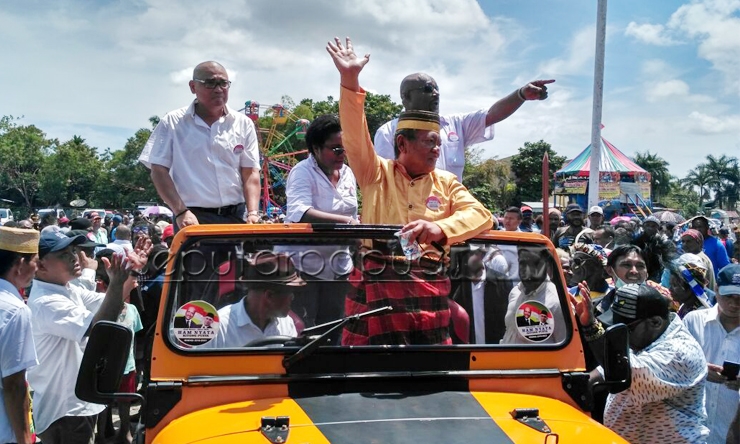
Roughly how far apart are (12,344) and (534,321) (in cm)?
227

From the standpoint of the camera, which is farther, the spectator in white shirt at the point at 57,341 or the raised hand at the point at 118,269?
the spectator in white shirt at the point at 57,341

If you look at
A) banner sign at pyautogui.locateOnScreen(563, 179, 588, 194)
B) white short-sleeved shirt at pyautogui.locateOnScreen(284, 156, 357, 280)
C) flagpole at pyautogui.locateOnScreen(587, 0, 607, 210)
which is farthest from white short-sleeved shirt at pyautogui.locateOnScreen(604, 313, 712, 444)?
banner sign at pyautogui.locateOnScreen(563, 179, 588, 194)

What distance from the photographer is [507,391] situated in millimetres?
2408

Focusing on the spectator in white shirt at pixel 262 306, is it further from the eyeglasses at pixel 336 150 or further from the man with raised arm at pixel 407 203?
the eyeglasses at pixel 336 150

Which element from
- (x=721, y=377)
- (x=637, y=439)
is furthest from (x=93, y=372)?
(x=721, y=377)

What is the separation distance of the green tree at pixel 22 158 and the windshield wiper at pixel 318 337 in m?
50.4

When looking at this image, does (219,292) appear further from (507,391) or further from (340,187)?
(340,187)

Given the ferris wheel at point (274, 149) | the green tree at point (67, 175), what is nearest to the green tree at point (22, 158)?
the green tree at point (67, 175)

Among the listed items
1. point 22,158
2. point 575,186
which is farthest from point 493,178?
point 22,158

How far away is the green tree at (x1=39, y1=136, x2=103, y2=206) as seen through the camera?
48.9 meters

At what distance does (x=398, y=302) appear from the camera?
8.20ft

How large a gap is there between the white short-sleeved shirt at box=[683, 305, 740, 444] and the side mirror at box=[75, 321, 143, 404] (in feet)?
11.0

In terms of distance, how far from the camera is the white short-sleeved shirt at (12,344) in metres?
2.78

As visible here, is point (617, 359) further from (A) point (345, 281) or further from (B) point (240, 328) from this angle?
(B) point (240, 328)
